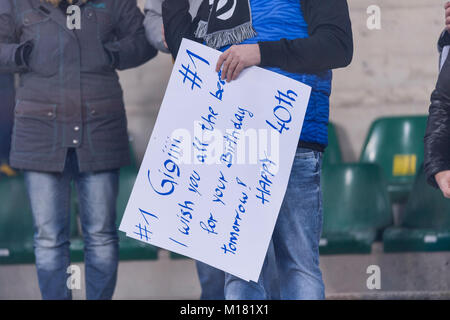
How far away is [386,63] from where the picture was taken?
2793 millimetres

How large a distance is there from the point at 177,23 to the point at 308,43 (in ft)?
1.21

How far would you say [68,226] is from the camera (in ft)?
7.13

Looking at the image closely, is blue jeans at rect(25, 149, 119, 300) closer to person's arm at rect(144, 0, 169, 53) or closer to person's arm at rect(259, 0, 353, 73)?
person's arm at rect(144, 0, 169, 53)

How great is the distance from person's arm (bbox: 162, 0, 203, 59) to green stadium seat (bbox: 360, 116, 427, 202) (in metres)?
1.27

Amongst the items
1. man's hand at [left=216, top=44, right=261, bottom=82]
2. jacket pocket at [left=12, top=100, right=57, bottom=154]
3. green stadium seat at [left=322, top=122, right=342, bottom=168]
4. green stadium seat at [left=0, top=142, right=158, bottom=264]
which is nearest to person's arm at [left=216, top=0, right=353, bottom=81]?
man's hand at [left=216, top=44, right=261, bottom=82]

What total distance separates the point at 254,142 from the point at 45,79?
0.73 meters

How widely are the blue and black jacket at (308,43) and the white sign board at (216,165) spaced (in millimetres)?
41

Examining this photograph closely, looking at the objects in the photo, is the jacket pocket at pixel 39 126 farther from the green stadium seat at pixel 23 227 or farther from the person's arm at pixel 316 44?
the person's arm at pixel 316 44

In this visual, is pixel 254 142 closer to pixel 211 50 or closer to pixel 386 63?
pixel 211 50

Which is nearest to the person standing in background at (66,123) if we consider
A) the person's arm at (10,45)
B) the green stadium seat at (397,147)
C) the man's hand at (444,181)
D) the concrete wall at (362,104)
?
the person's arm at (10,45)

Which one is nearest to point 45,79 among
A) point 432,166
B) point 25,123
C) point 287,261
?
point 25,123

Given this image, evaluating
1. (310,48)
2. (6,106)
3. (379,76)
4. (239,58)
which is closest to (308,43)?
(310,48)

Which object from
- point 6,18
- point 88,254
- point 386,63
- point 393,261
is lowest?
point 393,261

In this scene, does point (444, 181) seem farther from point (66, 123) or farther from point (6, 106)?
point (6, 106)
